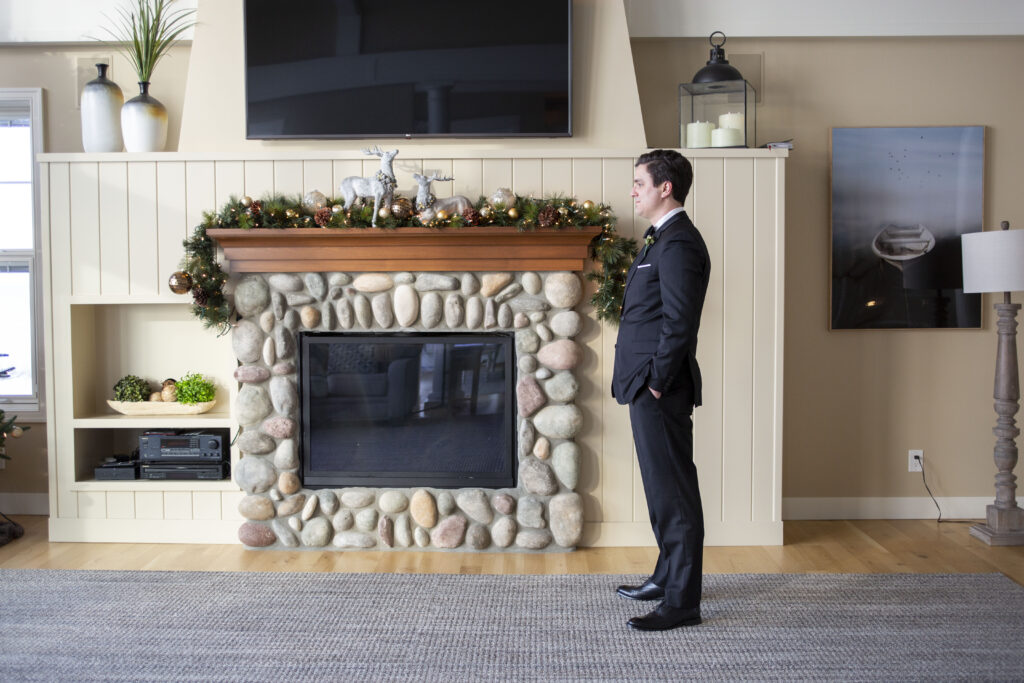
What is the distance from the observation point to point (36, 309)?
13.2 ft

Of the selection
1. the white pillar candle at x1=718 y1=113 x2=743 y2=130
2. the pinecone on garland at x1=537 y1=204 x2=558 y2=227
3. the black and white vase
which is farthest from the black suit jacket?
the black and white vase

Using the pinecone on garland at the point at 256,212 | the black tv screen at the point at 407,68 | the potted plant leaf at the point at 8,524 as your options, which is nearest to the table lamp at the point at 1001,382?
the black tv screen at the point at 407,68

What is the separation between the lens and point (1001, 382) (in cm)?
359

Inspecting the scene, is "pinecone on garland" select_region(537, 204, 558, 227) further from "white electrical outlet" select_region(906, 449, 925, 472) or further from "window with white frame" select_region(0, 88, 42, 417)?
"window with white frame" select_region(0, 88, 42, 417)

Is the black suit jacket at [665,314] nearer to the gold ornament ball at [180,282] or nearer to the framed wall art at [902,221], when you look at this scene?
the framed wall art at [902,221]

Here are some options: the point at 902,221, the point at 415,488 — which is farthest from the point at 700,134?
the point at 415,488

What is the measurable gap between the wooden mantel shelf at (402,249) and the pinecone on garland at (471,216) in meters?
0.04

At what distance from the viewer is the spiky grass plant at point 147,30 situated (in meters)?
3.62

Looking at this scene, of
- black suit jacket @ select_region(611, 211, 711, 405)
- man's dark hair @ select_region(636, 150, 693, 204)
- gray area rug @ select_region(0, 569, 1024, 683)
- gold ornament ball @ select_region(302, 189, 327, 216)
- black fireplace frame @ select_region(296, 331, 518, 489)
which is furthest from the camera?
black fireplace frame @ select_region(296, 331, 518, 489)

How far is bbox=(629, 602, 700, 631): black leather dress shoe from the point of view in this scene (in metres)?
2.59

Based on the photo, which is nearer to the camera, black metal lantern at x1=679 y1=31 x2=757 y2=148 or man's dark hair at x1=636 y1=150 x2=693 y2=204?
man's dark hair at x1=636 y1=150 x2=693 y2=204

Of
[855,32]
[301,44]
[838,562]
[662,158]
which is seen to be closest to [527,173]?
[662,158]

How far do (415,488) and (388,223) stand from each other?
3.56 ft

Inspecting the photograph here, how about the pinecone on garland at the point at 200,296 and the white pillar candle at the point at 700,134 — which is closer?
the pinecone on garland at the point at 200,296
